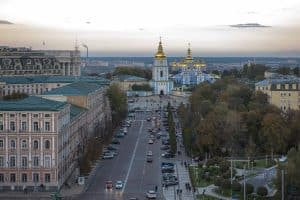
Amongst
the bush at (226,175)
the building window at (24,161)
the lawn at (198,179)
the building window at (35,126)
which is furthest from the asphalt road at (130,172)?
the building window at (35,126)

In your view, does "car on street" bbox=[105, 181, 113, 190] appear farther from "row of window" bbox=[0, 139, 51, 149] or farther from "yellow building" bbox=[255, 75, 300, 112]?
"yellow building" bbox=[255, 75, 300, 112]

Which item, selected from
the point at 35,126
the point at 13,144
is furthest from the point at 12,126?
→ the point at 35,126

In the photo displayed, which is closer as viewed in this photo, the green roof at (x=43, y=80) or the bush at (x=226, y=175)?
the bush at (x=226, y=175)

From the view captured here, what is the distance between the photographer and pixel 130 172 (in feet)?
179

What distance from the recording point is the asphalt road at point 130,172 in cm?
4609

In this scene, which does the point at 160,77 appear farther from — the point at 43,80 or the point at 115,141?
the point at 115,141

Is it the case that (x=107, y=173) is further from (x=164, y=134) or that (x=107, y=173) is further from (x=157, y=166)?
(x=164, y=134)

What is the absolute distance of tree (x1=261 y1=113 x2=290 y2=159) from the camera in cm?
5869

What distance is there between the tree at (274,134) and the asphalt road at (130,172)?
952cm

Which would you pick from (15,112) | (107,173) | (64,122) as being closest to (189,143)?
(107,173)

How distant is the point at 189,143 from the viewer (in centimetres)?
6309

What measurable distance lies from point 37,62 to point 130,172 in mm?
74320

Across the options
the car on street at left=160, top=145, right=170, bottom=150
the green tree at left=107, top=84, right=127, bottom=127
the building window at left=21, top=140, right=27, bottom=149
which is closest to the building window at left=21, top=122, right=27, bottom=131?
the building window at left=21, top=140, right=27, bottom=149

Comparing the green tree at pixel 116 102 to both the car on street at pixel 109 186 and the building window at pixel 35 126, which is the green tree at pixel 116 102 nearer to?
the car on street at pixel 109 186
